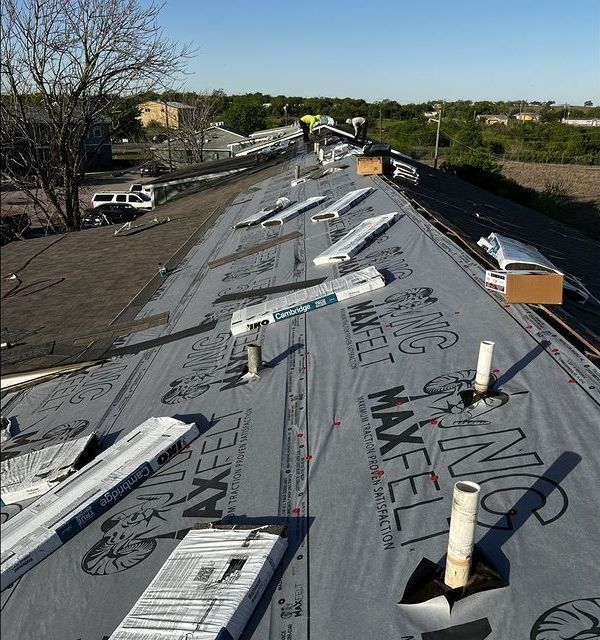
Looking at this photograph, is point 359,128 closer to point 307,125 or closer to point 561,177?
point 307,125

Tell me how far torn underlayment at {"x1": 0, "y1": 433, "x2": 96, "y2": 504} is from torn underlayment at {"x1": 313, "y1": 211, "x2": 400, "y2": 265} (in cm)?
613

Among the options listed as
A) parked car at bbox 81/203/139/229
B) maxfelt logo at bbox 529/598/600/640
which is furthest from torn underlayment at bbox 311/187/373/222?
parked car at bbox 81/203/139/229

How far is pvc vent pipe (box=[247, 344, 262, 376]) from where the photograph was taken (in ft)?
21.9

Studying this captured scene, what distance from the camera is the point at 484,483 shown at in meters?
4.35

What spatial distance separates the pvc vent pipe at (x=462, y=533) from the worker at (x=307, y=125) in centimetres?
2950

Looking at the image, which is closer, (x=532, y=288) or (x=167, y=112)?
(x=532, y=288)

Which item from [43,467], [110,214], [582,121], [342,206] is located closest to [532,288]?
[43,467]

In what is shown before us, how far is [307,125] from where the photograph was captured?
1190 inches

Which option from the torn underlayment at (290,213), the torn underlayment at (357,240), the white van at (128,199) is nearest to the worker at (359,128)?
the torn underlayment at (290,213)

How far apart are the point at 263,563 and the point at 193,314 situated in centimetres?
621

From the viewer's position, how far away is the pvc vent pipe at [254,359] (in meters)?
6.67

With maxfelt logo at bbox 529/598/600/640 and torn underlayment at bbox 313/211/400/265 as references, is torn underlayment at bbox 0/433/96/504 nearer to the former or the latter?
maxfelt logo at bbox 529/598/600/640

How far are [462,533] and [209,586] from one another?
1.87 meters

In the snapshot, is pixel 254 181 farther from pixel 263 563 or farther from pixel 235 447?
pixel 263 563
